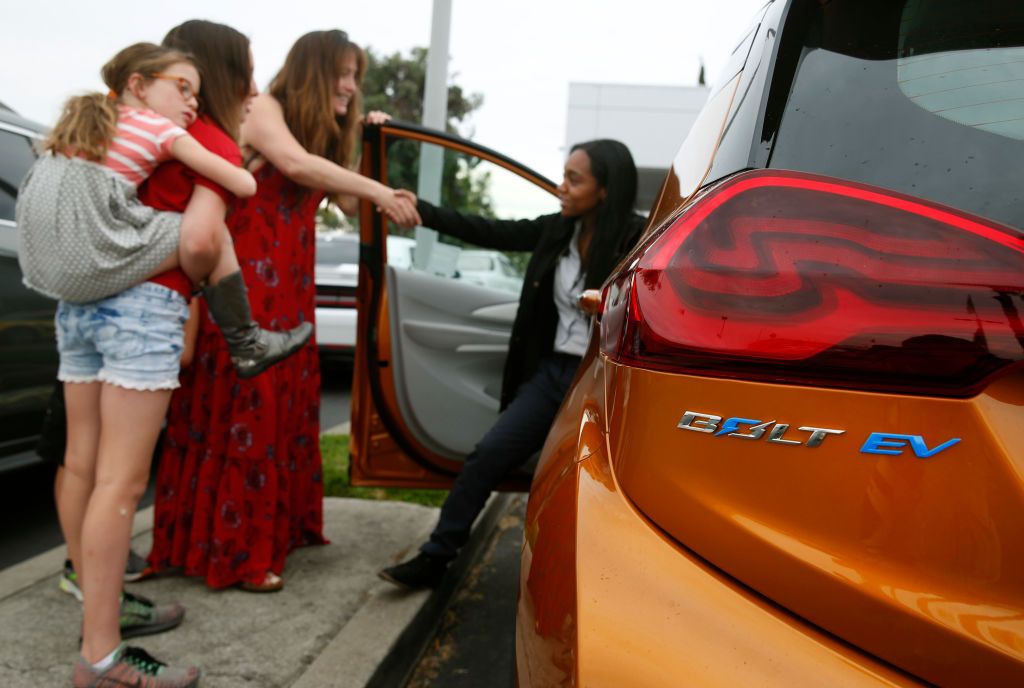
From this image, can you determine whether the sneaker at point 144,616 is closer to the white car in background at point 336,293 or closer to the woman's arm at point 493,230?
the woman's arm at point 493,230

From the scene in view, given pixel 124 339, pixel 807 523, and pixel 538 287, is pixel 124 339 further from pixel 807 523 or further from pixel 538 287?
pixel 807 523

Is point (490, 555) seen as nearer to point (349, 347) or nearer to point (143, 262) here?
point (143, 262)

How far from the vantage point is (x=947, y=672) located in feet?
2.68

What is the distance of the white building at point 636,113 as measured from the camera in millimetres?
25203

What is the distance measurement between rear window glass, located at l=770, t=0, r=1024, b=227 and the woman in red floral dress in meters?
2.03

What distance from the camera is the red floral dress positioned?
2.92 meters

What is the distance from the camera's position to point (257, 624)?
8.79ft

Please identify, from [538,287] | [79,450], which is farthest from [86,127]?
[538,287]

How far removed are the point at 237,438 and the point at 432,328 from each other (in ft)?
2.66

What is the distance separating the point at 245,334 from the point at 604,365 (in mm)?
1627

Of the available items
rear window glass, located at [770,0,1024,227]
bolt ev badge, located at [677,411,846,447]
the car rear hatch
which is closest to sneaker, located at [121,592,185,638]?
the car rear hatch

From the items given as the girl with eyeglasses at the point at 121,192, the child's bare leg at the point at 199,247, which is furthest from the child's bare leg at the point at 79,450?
the child's bare leg at the point at 199,247

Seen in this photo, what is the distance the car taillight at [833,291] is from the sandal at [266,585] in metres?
2.28

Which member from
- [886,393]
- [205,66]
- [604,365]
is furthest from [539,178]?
[886,393]
